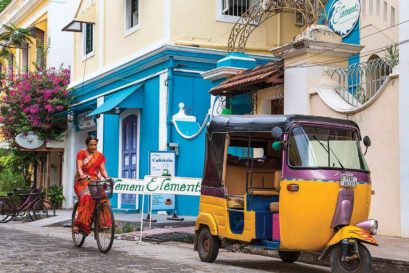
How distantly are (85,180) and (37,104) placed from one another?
13.1 metres

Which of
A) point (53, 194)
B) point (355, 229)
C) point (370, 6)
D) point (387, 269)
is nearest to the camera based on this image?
point (355, 229)

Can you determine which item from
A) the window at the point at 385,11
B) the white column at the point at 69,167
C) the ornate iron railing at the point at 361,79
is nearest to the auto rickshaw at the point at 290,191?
the ornate iron railing at the point at 361,79

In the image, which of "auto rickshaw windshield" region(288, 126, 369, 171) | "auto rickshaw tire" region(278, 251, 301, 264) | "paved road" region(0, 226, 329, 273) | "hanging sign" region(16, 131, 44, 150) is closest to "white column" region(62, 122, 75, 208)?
"hanging sign" region(16, 131, 44, 150)

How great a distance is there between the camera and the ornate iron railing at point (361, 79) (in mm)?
11484

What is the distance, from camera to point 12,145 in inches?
972

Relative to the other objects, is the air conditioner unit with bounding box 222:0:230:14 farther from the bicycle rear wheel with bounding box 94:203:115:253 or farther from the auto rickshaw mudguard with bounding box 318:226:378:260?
the auto rickshaw mudguard with bounding box 318:226:378:260

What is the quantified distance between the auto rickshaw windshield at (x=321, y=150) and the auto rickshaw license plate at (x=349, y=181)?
0.57ft

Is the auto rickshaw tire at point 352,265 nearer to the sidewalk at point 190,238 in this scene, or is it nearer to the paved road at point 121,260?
the sidewalk at point 190,238

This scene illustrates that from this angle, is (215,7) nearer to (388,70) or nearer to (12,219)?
(388,70)

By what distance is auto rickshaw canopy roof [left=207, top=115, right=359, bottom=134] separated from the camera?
321 inches

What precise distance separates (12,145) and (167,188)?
45.8 feet

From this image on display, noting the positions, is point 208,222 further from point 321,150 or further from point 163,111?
point 163,111

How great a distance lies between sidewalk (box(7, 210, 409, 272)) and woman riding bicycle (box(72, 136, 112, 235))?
211 centimetres

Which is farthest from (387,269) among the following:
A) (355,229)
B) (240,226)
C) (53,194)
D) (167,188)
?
(53,194)
